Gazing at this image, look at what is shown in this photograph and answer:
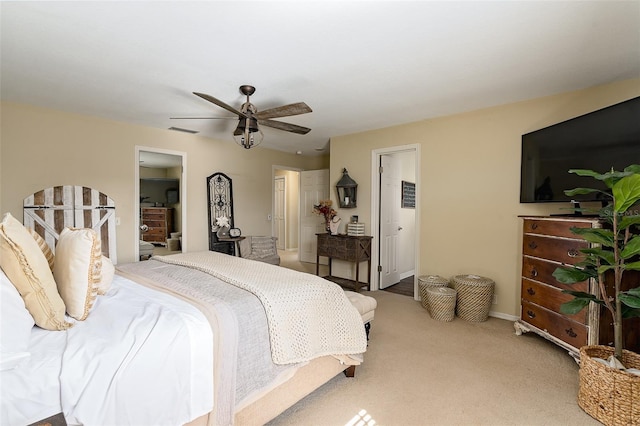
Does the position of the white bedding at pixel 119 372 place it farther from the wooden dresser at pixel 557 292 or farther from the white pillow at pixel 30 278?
the wooden dresser at pixel 557 292

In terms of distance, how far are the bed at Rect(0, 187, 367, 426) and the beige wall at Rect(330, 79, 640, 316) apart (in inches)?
88.5

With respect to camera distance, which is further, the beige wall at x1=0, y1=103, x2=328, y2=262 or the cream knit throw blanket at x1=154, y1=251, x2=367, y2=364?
the beige wall at x1=0, y1=103, x2=328, y2=262

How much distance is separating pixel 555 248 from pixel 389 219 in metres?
2.42

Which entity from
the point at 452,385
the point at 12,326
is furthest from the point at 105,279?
the point at 452,385

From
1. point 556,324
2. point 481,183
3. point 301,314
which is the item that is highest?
point 481,183

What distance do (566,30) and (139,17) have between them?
9.01ft

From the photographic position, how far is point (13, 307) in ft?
3.49

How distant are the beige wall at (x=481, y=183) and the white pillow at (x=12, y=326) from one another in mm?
3797

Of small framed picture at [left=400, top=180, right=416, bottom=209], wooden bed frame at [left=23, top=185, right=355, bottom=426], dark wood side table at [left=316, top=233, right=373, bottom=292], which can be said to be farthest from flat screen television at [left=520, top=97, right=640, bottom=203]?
wooden bed frame at [left=23, top=185, right=355, bottom=426]

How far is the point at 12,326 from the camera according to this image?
1.02m

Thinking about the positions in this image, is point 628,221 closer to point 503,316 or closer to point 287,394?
point 503,316

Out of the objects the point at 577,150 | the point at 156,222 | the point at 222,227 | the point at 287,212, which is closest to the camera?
the point at 577,150

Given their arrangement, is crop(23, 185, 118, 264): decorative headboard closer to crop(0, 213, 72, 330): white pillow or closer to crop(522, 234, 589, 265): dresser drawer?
crop(0, 213, 72, 330): white pillow

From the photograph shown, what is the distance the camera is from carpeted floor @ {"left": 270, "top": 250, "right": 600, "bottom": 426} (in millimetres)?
1720
